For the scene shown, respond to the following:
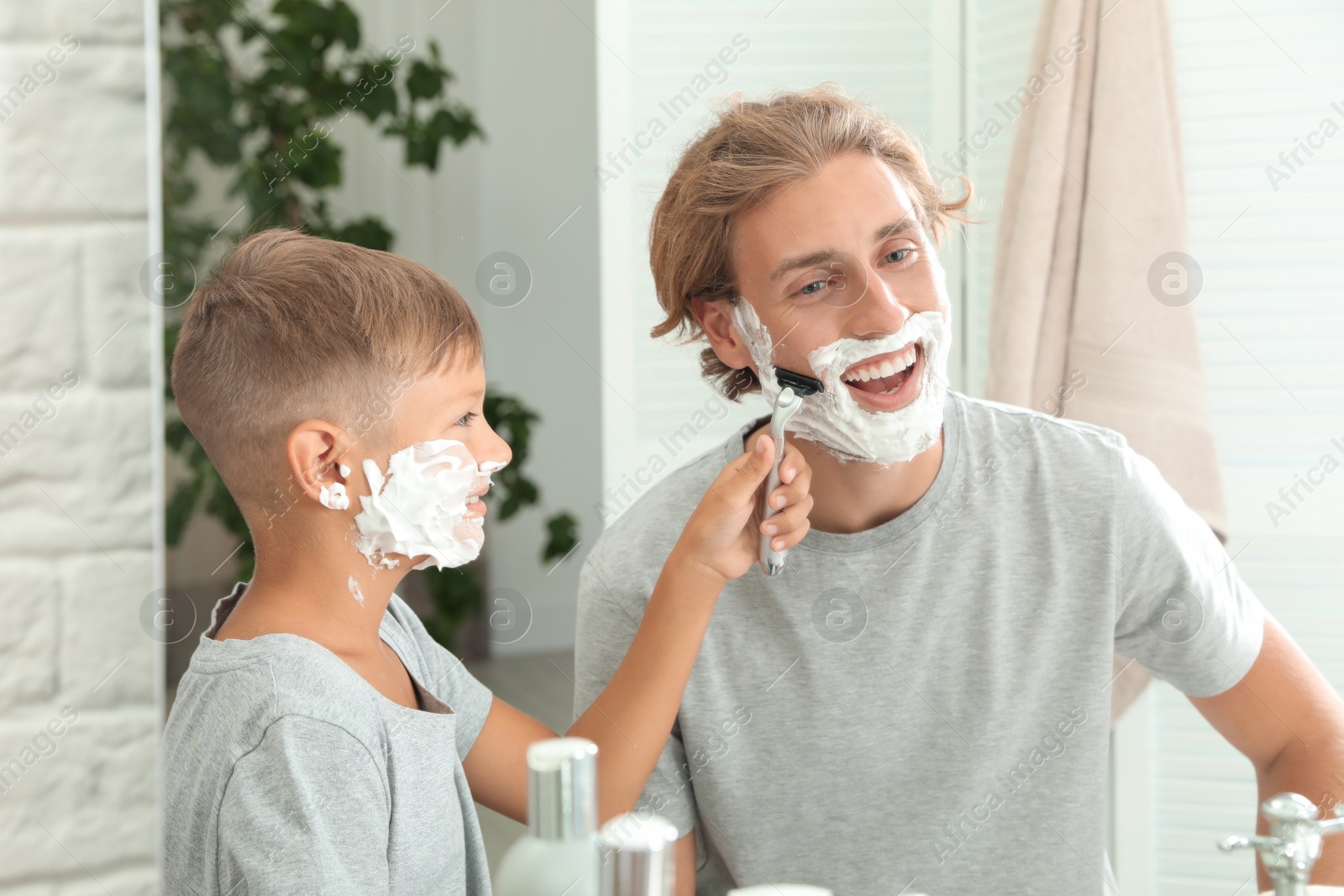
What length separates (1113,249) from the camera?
118 centimetres

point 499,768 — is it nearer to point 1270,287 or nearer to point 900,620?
point 900,620

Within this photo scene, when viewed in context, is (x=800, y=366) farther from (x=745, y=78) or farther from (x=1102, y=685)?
(x=745, y=78)

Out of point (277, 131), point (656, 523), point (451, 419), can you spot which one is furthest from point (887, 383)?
point (277, 131)

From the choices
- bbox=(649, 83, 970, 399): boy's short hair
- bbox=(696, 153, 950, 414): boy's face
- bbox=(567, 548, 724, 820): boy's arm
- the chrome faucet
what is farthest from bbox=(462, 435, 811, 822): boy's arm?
the chrome faucet

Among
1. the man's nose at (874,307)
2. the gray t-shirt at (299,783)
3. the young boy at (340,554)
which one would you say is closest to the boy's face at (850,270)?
the man's nose at (874,307)

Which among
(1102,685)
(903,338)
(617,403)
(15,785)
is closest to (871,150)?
(903,338)

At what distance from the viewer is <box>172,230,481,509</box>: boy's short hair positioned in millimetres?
591

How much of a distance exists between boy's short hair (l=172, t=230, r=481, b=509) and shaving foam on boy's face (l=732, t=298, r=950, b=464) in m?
0.29

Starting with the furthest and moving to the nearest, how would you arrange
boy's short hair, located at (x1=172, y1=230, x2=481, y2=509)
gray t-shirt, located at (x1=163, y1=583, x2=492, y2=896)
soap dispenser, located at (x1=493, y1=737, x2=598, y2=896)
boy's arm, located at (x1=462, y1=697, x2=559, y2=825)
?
1. boy's arm, located at (x1=462, y1=697, x2=559, y2=825)
2. boy's short hair, located at (x1=172, y1=230, x2=481, y2=509)
3. gray t-shirt, located at (x1=163, y1=583, x2=492, y2=896)
4. soap dispenser, located at (x1=493, y1=737, x2=598, y2=896)

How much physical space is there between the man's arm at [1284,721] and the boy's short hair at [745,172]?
1.38 ft

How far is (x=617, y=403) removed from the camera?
4.29 ft

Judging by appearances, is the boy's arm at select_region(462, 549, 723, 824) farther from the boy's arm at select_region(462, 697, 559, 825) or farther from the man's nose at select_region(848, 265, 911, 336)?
the man's nose at select_region(848, 265, 911, 336)

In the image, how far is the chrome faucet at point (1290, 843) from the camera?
501mm

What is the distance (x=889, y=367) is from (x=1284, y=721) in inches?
14.8
